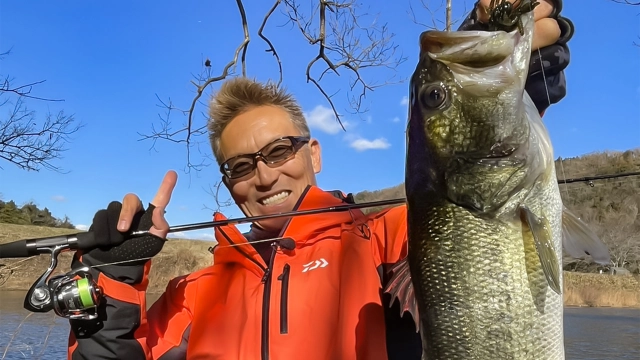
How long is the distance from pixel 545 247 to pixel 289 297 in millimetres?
1163

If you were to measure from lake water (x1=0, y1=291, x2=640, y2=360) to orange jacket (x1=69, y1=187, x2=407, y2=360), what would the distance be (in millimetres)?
5206

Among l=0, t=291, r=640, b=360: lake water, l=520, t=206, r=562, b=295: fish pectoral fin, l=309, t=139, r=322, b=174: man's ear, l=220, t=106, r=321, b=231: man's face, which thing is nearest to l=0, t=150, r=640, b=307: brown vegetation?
l=0, t=291, r=640, b=360: lake water

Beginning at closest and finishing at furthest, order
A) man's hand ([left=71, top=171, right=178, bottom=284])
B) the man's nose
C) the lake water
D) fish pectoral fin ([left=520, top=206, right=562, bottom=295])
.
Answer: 1. fish pectoral fin ([left=520, top=206, right=562, bottom=295])
2. man's hand ([left=71, top=171, right=178, bottom=284])
3. the man's nose
4. the lake water

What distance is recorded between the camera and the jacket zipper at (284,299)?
7.62ft

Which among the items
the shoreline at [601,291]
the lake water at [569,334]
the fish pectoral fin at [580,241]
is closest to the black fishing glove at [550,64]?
the fish pectoral fin at [580,241]

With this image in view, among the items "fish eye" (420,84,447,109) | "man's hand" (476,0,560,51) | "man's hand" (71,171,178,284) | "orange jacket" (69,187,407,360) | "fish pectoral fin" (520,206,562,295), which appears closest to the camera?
"fish pectoral fin" (520,206,562,295)

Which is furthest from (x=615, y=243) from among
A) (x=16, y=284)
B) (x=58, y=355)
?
(x=16, y=284)

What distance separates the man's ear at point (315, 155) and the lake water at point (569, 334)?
5.43 meters

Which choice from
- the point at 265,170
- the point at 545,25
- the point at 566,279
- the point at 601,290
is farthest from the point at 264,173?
the point at 601,290

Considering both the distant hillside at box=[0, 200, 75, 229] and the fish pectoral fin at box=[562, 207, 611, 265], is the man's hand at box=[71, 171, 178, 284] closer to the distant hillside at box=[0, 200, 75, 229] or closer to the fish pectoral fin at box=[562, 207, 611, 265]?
the fish pectoral fin at box=[562, 207, 611, 265]

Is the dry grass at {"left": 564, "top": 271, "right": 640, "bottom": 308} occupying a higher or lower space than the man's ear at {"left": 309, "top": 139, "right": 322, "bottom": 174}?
lower

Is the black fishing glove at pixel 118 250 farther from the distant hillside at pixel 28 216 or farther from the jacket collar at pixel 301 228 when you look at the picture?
the distant hillside at pixel 28 216

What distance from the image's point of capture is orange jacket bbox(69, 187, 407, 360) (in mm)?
2289

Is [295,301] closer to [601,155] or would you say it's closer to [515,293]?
[515,293]
